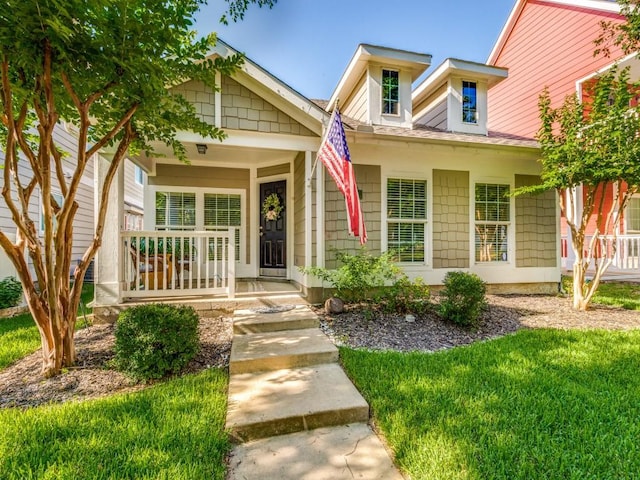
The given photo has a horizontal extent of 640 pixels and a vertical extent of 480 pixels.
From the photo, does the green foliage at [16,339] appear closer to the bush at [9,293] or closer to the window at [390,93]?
the bush at [9,293]

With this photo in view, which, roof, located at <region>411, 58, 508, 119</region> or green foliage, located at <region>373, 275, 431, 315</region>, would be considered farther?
roof, located at <region>411, 58, 508, 119</region>

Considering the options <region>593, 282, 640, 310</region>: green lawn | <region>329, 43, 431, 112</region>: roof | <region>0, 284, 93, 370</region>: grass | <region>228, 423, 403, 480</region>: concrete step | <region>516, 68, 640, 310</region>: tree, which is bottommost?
<region>228, 423, 403, 480</region>: concrete step

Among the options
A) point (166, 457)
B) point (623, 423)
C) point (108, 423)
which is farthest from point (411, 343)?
point (108, 423)


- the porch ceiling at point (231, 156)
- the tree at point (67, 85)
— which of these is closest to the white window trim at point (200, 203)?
the porch ceiling at point (231, 156)

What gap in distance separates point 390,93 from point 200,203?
15.6 ft

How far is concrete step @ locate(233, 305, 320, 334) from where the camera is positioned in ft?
12.6

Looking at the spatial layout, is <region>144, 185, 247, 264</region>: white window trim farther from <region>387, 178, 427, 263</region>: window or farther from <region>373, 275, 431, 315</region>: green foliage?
<region>373, 275, 431, 315</region>: green foliage

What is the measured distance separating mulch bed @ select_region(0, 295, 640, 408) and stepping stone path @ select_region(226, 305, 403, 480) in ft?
1.66

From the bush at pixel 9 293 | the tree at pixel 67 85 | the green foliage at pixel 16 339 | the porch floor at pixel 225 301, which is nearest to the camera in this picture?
the tree at pixel 67 85

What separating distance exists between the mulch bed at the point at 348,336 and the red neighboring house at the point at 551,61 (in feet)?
18.9

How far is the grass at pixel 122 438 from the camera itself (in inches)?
66.2

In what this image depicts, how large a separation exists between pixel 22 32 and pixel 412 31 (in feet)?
25.7

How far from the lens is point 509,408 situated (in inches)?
88.3

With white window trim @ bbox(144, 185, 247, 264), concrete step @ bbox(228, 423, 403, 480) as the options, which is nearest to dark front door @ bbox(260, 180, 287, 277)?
white window trim @ bbox(144, 185, 247, 264)
